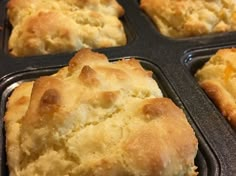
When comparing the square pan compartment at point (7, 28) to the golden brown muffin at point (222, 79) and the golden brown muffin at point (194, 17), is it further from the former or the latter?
the golden brown muffin at point (222, 79)

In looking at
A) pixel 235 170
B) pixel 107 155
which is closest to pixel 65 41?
pixel 107 155

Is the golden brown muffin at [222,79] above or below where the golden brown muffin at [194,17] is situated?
below

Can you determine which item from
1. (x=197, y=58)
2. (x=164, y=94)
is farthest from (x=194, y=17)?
(x=164, y=94)

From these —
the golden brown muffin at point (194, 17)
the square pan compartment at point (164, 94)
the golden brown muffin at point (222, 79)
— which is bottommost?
the square pan compartment at point (164, 94)

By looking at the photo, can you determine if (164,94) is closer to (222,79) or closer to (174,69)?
(174,69)

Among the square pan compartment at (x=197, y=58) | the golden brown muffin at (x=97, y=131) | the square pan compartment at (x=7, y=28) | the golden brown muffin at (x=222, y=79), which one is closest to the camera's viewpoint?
the golden brown muffin at (x=97, y=131)

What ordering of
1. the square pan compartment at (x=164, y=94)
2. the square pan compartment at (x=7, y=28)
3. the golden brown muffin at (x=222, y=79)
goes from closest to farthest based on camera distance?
the square pan compartment at (x=164, y=94), the golden brown muffin at (x=222, y=79), the square pan compartment at (x=7, y=28)

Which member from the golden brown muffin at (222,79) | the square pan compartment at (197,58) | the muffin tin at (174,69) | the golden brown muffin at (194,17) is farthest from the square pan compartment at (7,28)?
the golden brown muffin at (222,79)
